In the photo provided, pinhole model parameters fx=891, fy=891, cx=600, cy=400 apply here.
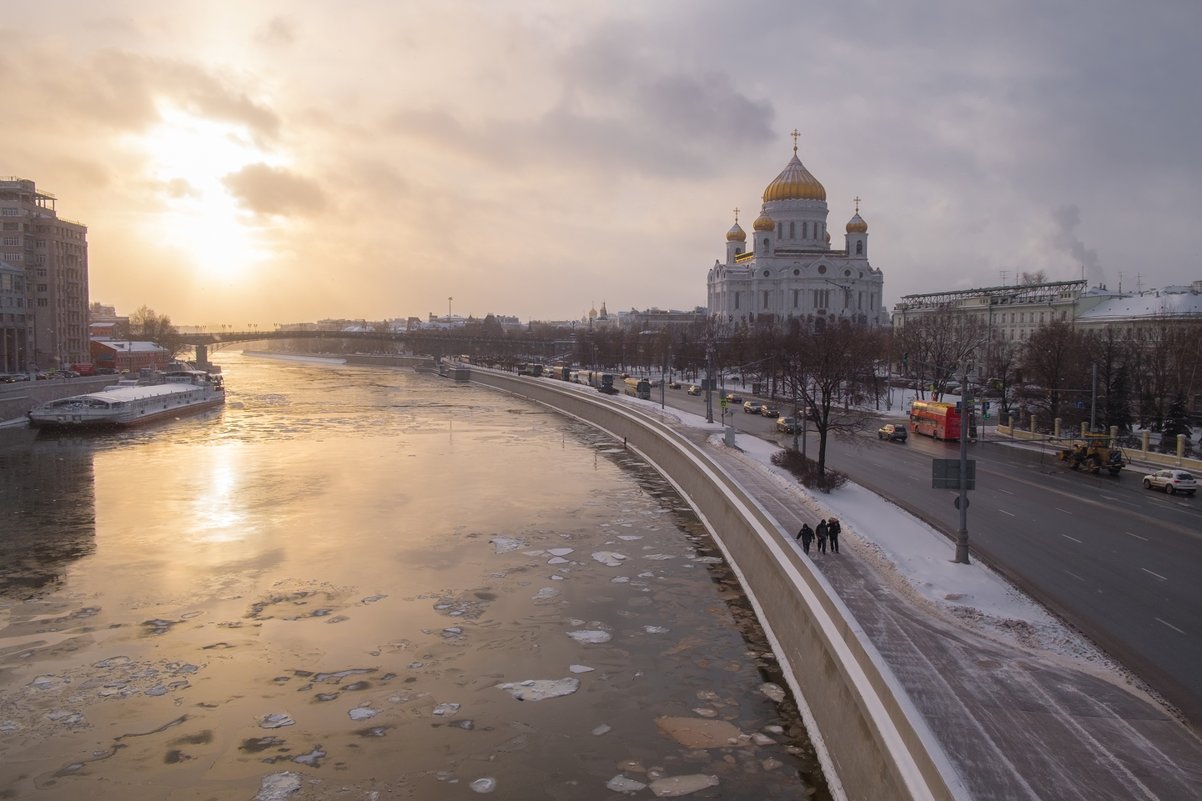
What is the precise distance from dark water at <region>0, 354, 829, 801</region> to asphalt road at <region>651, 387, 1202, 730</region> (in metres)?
5.36

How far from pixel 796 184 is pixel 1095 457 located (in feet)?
287

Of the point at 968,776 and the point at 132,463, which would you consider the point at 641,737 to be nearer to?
the point at 968,776

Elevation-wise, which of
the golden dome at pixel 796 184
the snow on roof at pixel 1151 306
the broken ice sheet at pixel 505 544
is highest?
the golden dome at pixel 796 184

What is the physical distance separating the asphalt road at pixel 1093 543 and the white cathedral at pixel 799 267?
7755 centimetres

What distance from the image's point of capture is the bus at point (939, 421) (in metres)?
42.8

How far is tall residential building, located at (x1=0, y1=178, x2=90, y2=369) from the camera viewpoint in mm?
87375

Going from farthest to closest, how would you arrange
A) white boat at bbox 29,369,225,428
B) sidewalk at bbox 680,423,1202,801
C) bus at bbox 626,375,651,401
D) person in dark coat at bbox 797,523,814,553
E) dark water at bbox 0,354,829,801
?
bus at bbox 626,375,651,401 < white boat at bbox 29,369,225,428 < person in dark coat at bbox 797,523,814,553 < dark water at bbox 0,354,829,801 < sidewalk at bbox 680,423,1202,801

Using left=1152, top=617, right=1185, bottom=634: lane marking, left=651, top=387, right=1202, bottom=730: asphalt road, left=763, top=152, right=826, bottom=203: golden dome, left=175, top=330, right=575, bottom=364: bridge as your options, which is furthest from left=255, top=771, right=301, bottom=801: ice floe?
left=175, top=330, right=575, bottom=364: bridge

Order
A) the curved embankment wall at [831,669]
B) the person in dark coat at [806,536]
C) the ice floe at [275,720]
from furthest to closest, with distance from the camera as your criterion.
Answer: the person in dark coat at [806,536] → the ice floe at [275,720] → the curved embankment wall at [831,669]

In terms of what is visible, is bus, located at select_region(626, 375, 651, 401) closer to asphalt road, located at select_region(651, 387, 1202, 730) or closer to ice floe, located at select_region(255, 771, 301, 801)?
asphalt road, located at select_region(651, 387, 1202, 730)

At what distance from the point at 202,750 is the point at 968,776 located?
9588 mm

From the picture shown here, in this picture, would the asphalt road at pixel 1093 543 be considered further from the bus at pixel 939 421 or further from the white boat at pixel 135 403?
the white boat at pixel 135 403

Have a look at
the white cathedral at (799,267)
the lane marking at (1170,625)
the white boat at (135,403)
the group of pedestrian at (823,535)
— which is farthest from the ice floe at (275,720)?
the white cathedral at (799,267)

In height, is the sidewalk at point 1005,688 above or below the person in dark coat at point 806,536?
below
